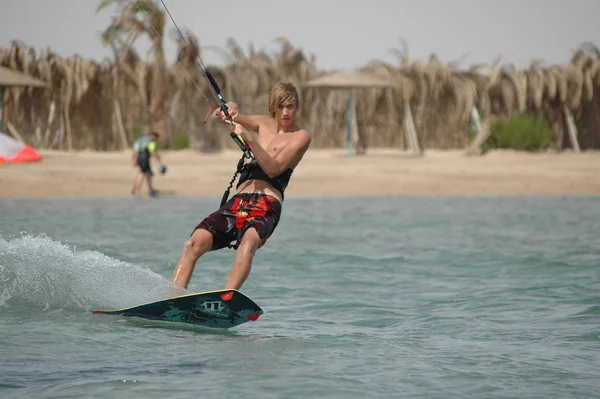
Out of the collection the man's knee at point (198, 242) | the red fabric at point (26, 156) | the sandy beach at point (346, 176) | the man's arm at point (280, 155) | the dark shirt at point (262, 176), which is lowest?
the sandy beach at point (346, 176)

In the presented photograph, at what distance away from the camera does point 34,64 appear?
1166 inches

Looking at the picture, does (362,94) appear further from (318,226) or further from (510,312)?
(510,312)

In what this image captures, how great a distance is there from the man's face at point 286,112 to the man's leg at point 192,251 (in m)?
0.92

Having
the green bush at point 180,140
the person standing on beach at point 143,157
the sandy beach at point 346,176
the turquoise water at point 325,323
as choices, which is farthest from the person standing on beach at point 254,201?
the green bush at point 180,140

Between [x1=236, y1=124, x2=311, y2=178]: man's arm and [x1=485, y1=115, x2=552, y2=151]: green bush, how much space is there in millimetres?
22221

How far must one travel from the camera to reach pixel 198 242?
741 centimetres

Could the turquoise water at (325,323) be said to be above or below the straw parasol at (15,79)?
below

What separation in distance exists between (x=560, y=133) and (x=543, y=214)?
45.6 ft

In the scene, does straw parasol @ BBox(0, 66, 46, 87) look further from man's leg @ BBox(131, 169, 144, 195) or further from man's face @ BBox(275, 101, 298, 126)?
man's face @ BBox(275, 101, 298, 126)

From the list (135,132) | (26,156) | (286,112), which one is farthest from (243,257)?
(135,132)

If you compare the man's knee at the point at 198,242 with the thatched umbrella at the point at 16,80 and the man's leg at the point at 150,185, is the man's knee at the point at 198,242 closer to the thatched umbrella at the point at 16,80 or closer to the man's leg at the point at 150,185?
the man's leg at the point at 150,185

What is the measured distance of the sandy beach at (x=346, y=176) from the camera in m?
23.0

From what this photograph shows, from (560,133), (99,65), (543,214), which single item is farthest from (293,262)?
(560,133)

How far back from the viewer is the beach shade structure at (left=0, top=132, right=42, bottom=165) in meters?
25.5
